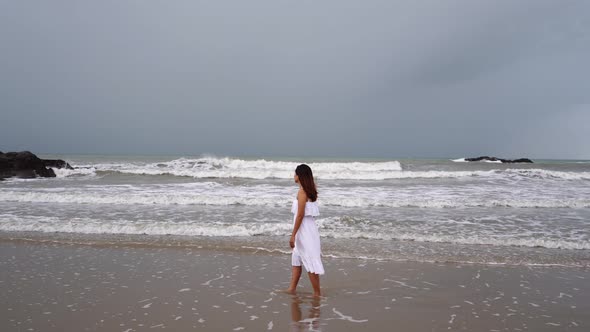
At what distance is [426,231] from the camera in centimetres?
955

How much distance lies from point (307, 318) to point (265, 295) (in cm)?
97

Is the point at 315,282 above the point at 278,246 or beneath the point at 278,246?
above

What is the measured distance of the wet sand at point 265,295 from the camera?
4195mm

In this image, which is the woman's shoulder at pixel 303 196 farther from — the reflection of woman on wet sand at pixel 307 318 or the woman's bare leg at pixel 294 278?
the reflection of woman on wet sand at pixel 307 318

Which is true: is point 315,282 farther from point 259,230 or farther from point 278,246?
point 259,230

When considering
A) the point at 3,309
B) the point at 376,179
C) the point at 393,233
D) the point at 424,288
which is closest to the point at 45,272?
the point at 3,309

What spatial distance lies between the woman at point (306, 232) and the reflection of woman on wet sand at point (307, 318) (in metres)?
0.25

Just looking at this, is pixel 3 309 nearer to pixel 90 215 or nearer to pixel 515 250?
pixel 90 215

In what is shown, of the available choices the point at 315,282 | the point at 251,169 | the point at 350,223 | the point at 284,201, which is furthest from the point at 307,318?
the point at 251,169

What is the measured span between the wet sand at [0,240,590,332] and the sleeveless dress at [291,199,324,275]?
444 mm

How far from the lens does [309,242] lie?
16.7 feet

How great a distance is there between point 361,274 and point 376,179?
62.7 feet

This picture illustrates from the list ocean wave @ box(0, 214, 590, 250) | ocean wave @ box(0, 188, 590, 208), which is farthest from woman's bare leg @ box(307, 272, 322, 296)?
ocean wave @ box(0, 188, 590, 208)

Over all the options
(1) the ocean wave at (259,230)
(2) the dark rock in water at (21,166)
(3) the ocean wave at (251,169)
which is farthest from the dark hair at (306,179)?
(2) the dark rock in water at (21,166)
